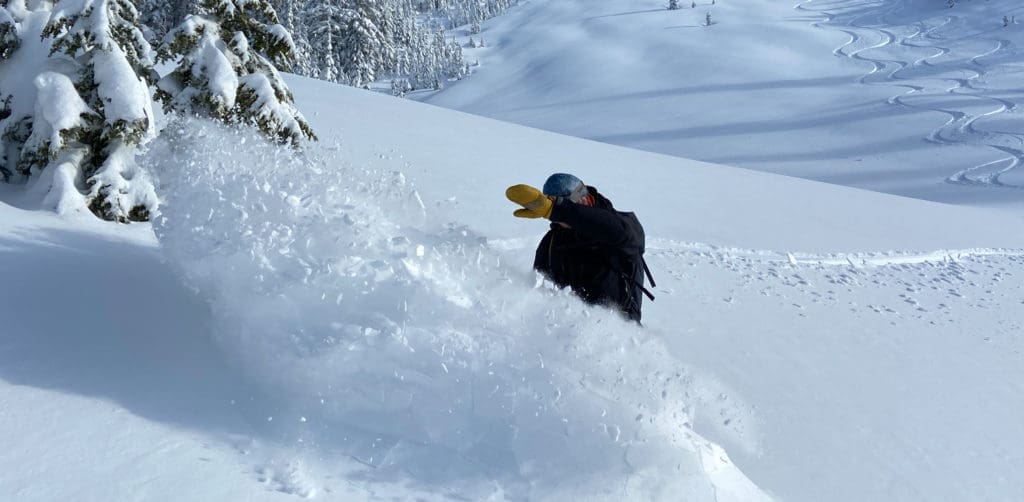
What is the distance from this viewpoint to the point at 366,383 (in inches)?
149

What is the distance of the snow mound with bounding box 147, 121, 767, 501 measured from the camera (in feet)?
12.0

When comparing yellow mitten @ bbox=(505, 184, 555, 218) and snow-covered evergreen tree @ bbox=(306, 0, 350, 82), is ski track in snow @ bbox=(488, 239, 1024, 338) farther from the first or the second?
snow-covered evergreen tree @ bbox=(306, 0, 350, 82)

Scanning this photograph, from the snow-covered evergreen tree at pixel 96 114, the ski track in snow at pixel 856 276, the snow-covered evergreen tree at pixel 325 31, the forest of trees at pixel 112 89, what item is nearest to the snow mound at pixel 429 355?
the snow-covered evergreen tree at pixel 96 114

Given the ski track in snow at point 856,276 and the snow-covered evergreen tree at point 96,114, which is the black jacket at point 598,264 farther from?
the snow-covered evergreen tree at point 96,114

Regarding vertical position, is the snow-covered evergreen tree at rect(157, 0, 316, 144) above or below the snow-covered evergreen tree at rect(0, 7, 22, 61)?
below

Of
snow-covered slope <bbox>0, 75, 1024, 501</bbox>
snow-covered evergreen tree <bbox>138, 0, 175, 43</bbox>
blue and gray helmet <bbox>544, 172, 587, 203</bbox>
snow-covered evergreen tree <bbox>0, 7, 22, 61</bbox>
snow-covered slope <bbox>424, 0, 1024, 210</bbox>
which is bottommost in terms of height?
snow-covered slope <bbox>424, 0, 1024, 210</bbox>

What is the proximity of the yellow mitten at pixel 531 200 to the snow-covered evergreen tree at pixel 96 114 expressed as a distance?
5.03 meters

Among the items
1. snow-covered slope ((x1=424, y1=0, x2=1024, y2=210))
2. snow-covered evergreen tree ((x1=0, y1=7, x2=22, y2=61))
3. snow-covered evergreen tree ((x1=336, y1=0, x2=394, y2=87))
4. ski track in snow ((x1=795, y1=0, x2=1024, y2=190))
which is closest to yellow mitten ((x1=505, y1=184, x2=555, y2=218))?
snow-covered evergreen tree ((x1=0, y1=7, x2=22, y2=61))

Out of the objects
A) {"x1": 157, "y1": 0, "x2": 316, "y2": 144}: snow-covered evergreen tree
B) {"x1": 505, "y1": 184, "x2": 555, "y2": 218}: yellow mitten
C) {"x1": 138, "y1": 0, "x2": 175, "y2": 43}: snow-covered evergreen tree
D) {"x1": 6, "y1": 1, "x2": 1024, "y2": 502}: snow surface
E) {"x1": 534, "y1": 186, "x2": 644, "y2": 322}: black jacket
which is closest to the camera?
{"x1": 6, "y1": 1, "x2": 1024, "y2": 502}: snow surface

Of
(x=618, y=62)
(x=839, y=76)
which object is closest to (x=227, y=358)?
(x=839, y=76)

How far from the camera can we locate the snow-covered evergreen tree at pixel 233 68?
357 inches

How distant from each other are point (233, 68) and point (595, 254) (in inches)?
260

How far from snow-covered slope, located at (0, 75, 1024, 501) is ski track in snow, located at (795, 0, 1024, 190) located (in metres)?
29.0

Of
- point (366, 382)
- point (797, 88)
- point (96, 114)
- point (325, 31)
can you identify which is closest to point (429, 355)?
point (366, 382)
